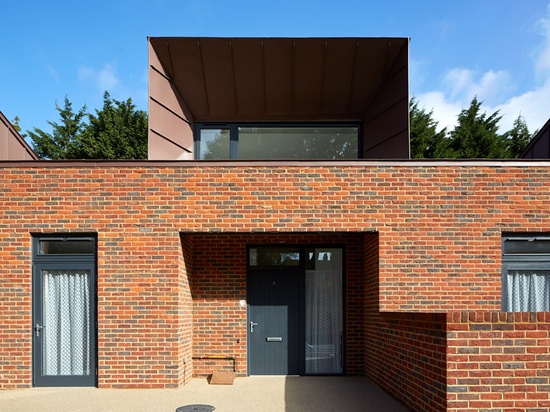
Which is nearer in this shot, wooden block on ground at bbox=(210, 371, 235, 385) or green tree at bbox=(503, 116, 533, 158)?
wooden block on ground at bbox=(210, 371, 235, 385)

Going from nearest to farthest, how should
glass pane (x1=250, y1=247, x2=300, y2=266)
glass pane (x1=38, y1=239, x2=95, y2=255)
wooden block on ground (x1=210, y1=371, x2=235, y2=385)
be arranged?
glass pane (x1=38, y1=239, x2=95, y2=255) → wooden block on ground (x1=210, y1=371, x2=235, y2=385) → glass pane (x1=250, y1=247, x2=300, y2=266)

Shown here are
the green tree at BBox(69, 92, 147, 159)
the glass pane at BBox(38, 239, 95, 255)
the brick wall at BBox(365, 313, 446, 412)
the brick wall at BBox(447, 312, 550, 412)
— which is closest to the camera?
the brick wall at BBox(447, 312, 550, 412)

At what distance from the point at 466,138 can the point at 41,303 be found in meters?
23.4

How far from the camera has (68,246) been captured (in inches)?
311

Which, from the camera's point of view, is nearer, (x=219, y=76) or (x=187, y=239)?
(x=187, y=239)

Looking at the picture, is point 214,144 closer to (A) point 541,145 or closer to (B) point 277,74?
(B) point 277,74

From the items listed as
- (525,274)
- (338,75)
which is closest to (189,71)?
(338,75)

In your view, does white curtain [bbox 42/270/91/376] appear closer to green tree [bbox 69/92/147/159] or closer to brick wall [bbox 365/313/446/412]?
brick wall [bbox 365/313/446/412]

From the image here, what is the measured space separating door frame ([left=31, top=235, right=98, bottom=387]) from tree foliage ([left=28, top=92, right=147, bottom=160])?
1707 cm

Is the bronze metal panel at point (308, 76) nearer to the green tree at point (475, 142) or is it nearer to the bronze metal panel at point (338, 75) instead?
the bronze metal panel at point (338, 75)

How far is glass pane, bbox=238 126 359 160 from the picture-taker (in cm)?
1069

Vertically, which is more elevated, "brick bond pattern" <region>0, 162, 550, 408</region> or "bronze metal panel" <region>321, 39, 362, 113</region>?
"bronze metal panel" <region>321, 39, 362, 113</region>

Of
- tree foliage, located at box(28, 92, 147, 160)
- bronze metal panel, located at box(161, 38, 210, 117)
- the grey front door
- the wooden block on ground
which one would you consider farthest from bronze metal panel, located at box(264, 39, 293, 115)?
tree foliage, located at box(28, 92, 147, 160)

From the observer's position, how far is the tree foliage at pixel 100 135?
2456 cm
